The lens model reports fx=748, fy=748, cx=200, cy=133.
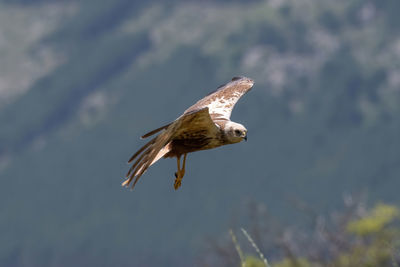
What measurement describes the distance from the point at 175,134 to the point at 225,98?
2.85 meters

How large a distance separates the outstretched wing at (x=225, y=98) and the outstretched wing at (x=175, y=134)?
135cm

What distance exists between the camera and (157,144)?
6.66m

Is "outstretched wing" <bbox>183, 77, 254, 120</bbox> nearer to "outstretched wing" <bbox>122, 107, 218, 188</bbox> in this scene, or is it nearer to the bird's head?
the bird's head

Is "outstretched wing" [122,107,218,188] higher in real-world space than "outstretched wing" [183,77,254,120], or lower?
lower

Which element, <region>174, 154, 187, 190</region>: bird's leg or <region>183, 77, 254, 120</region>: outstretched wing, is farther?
<region>183, 77, 254, 120</region>: outstretched wing

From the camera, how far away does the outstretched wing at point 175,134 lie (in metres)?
6.48

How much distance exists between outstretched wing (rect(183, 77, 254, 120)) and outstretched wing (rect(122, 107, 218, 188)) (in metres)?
1.35

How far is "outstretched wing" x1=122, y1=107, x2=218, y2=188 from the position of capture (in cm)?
648

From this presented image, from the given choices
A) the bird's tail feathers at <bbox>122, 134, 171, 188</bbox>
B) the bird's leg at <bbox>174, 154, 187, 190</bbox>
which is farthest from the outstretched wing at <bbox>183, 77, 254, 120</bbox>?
the bird's tail feathers at <bbox>122, 134, 171, 188</bbox>

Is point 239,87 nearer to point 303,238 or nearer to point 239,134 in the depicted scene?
point 239,134

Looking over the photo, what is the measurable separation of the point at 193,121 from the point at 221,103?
2.65m

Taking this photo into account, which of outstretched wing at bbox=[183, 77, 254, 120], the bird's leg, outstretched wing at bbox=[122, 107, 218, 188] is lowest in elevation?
the bird's leg

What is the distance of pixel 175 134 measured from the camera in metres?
6.73

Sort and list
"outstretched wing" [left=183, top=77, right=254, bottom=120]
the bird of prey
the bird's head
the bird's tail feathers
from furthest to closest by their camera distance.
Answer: "outstretched wing" [left=183, top=77, right=254, bottom=120], the bird's head, the bird of prey, the bird's tail feathers
